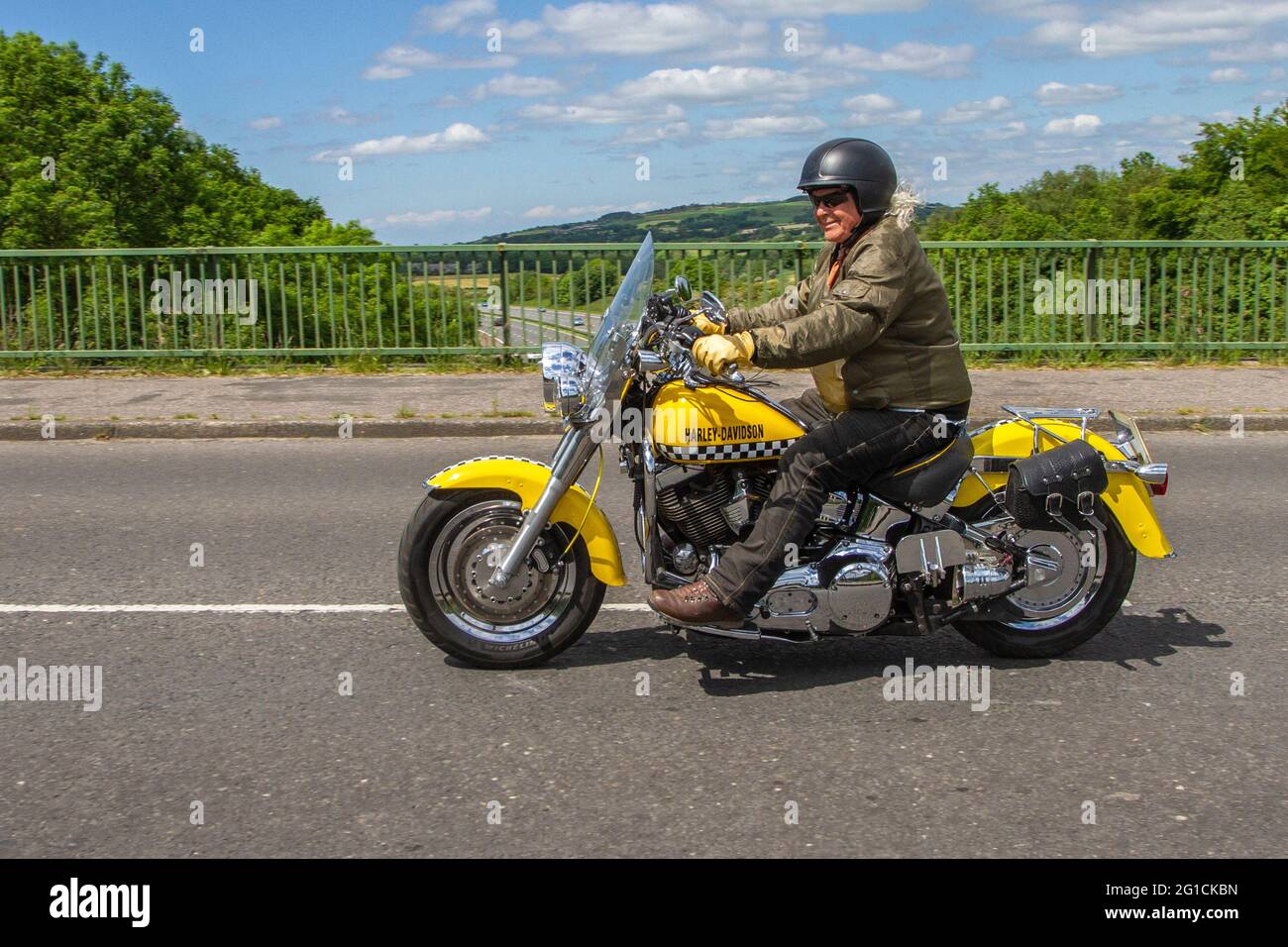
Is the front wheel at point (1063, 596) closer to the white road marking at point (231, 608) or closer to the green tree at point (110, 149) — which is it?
the white road marking at point (231, 608)

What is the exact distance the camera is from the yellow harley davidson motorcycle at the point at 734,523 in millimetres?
4855

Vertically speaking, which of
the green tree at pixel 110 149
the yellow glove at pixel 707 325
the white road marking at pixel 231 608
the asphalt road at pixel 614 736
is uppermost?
the green tree at pixel 110 149

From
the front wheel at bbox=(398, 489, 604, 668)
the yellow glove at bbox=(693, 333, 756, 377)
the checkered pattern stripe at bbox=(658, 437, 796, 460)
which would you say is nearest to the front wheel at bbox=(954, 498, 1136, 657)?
the checkered pattern stripe at bbox=(658, 437, 796, 460)

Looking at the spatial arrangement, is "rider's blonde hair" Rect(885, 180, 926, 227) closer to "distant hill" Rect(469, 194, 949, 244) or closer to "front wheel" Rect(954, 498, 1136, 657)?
"distant hill" Rect(469, 194, 949, 244)

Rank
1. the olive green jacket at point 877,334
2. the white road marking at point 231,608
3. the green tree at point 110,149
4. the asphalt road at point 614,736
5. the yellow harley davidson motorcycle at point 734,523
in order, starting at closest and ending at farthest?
the asphalt road at point 614,736 → the olive green jacket at point 877,334 → the yellow harley davidson motorcycle at point 734,523 → the white road marking at point 231,608 → the green tree at point 110,149

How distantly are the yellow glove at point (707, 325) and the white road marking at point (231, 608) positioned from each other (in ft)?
5.28

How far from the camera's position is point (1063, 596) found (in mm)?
5227

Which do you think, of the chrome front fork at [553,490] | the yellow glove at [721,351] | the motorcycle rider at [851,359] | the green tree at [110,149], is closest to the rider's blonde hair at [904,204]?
the motorcycle rider at [851,359]

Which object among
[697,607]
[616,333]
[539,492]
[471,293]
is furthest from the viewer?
[471,293]

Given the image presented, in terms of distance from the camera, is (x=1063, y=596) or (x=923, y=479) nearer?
(x=923, y=479)

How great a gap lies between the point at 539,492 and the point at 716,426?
74 centimetres

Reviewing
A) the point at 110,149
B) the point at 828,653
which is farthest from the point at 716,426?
the point at 110,149

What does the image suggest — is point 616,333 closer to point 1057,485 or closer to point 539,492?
point 539,492
